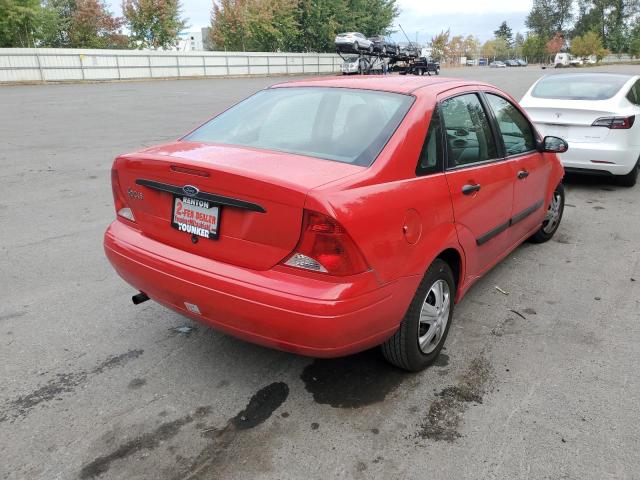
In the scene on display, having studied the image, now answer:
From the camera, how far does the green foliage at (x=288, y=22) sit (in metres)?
48.9

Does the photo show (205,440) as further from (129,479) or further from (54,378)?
(54,378)

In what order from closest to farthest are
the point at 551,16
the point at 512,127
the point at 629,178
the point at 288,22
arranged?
the point at 512,127 → the point at 629,178 → the point at 288,22 → the point at 551,16

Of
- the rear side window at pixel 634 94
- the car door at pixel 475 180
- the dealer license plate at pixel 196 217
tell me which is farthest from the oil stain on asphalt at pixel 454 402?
the rear side window at pixel 634 94

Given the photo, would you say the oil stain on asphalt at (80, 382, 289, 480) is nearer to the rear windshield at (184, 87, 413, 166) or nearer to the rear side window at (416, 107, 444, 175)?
the rear windshield at (184, 87, 413, 166)

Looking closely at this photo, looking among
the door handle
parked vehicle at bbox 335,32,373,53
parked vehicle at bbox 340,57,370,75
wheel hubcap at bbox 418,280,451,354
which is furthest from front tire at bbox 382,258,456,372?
parked vehicle at bbox 340,57,370,75

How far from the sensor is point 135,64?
34.7 m

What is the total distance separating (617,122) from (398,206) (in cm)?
550

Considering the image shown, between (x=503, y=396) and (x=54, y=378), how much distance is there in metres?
2.44

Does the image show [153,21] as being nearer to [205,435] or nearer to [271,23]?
[271,23]

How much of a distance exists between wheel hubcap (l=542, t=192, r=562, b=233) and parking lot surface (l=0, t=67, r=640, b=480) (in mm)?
504

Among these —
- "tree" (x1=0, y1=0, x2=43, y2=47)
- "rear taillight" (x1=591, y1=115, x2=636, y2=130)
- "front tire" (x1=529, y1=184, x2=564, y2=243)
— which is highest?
"tree" (x1=0, y1=0, x2=43, y2=47)

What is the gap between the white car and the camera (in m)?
6.82

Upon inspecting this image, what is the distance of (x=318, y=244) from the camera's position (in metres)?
2.39

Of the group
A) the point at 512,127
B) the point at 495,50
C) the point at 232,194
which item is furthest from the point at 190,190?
the point at 495,50
